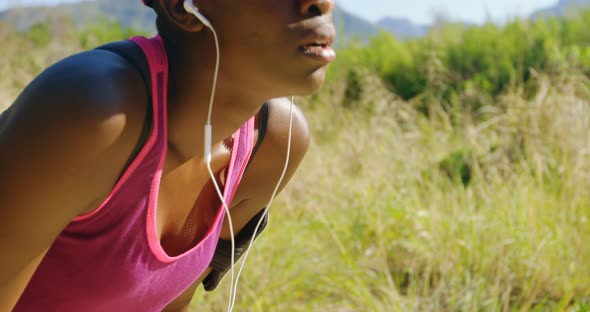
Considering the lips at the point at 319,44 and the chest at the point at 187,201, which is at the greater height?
the lips at the point at 319,44

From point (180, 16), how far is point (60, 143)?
28 centimetres

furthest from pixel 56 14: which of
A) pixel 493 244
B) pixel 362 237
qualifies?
pixel 493 244

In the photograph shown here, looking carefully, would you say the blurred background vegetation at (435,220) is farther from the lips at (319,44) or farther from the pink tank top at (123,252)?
the lips at (319,44)

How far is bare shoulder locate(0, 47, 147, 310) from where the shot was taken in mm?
1028

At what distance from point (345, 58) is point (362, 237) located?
181 inches

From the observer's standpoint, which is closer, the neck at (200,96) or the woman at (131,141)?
the woman at (131,141)

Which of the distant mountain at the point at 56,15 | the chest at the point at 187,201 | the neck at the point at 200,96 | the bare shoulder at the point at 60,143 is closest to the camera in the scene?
the bare shoulder at the point at 60,143

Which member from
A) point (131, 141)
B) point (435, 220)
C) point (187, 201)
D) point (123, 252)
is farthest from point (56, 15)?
point (131, 141)

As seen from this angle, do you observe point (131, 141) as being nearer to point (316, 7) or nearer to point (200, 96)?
point (200, 96)

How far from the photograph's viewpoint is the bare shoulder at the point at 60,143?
3.37 ft

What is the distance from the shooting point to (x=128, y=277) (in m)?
1.30

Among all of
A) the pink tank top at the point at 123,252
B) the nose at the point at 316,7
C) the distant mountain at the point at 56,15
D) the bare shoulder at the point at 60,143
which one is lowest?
the distant mountain at the point at 56,15

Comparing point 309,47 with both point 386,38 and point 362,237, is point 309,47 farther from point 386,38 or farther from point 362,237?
point 386,38

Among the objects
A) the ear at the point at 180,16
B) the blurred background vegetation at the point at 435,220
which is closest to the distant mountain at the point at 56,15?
the blurred background vegetation at the point at 435,220
